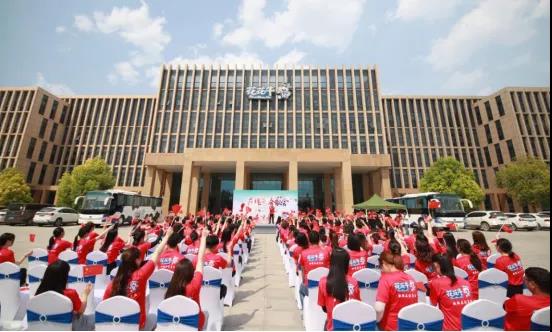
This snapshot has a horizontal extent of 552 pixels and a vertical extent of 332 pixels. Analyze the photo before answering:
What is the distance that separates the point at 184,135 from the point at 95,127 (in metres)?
21.6

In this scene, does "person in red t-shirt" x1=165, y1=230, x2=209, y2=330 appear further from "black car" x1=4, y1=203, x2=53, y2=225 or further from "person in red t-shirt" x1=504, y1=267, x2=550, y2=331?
"black car" x1=4, y1=203, x2=53, y2=225

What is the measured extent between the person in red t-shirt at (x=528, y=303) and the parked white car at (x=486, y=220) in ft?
81.2

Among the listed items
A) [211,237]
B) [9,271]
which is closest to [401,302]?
[211,237]

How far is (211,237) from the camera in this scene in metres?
4.02

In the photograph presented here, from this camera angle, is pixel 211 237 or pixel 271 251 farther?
pixel 271 251

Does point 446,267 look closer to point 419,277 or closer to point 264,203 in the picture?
point 419,277

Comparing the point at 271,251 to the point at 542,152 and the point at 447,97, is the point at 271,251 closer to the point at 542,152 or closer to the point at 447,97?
the point at 542,152

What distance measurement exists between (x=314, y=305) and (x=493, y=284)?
9.15ft

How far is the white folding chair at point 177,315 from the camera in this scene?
2.43 m

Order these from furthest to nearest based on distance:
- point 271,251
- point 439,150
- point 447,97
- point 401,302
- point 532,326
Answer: point 447,97
point 439,150
point 271,251
point 401,302
point 532,326

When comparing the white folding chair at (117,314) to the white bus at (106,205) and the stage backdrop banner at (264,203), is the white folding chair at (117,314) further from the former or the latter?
the stage backdrop banner at (264,203)

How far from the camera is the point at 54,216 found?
19828mm

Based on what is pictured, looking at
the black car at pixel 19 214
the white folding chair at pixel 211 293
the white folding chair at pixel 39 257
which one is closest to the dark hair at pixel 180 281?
the white folding chair at pixel 211 293

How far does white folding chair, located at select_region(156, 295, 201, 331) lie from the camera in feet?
7.98
